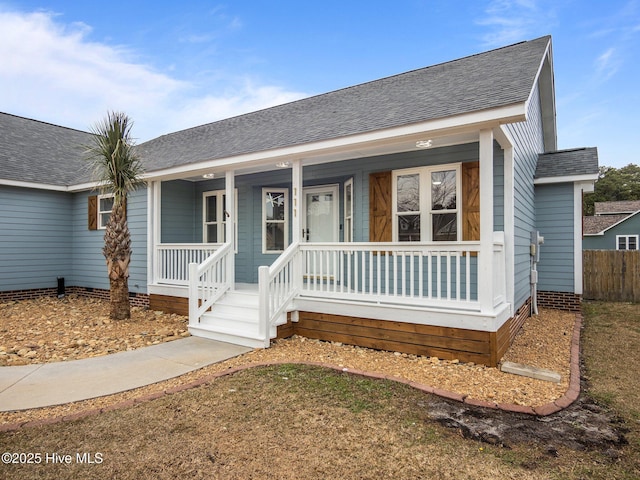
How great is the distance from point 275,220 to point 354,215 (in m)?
2.22

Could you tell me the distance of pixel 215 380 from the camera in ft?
12.8

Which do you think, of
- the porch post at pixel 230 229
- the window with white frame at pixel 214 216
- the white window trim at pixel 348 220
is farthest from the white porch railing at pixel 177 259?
the white window trim at pixel 348 220

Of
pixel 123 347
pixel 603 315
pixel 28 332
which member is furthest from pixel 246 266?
pixel 603 315

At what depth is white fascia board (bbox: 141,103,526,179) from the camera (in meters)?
4.18

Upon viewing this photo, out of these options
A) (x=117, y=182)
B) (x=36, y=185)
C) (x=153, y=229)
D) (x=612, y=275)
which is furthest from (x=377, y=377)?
(x=612, y=275)

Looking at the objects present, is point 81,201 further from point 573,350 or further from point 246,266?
point 573,350

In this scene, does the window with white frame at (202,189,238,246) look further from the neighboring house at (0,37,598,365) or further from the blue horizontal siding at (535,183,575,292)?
the blue horizontal siding at (535,183,575,292)

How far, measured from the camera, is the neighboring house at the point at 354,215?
15.6 ft

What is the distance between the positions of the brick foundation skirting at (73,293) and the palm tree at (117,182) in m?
1.17

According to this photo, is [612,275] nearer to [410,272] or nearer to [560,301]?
[560,301]

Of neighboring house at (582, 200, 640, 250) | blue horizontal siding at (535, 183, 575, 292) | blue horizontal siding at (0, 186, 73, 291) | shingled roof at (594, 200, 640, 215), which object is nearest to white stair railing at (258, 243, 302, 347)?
blue horizontal siding at (535, 183, 575, 292)

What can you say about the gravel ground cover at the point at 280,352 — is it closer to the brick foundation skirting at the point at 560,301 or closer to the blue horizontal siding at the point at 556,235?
the brick foundation skirting at the point at 560,301

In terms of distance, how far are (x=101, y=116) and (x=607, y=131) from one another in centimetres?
3175

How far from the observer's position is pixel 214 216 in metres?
9.08
